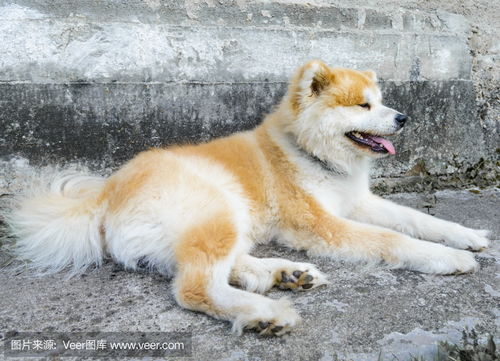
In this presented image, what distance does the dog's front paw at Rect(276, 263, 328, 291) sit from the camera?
2.45m

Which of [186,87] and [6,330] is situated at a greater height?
[186,87]

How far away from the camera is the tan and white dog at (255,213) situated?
236cm

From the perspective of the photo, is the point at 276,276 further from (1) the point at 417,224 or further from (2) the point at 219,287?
(1) the point at 417,224

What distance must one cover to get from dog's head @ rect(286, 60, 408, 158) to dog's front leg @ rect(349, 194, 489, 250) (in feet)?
1.58

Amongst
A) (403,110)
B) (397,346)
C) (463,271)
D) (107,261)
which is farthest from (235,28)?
(397,346)

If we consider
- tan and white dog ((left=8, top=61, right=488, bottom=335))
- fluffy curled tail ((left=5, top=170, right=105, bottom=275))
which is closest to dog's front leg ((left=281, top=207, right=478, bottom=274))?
tan and white dog ((left=8, top=61, right=488, bottom=335))

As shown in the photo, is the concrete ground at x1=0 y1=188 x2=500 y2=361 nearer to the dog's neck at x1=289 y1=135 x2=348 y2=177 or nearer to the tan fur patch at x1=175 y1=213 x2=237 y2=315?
the tan fur patch at x1=175 y1=213 x2=237 y2=315

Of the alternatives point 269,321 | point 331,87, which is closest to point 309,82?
point 331,87

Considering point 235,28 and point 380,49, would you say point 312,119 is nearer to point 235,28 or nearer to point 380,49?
point 235,28

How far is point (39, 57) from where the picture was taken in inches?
126

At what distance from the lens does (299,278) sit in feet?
8.05

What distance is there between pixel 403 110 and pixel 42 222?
3.30 metres

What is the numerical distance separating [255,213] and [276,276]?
1.89 ft

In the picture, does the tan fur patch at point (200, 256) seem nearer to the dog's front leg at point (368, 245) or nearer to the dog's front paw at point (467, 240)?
the dog's front leg at point (368, 245)
